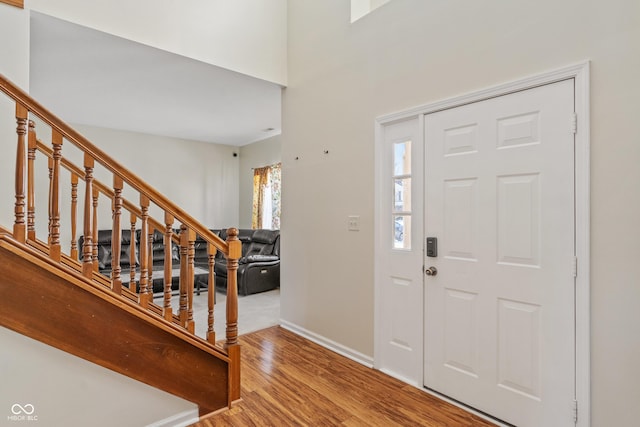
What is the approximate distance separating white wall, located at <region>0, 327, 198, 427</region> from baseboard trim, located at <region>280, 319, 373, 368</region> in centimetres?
146

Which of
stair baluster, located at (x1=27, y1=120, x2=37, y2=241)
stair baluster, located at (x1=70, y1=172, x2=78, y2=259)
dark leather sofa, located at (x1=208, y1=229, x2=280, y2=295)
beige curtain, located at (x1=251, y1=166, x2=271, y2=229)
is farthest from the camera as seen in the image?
beige curtain, located at (x1=251, y1=166, x2=271, y2=229)

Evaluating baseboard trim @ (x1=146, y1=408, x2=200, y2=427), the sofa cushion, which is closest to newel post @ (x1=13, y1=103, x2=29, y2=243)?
baseboard trim @ (x1=146, y1=408, x2=200, y2=427)

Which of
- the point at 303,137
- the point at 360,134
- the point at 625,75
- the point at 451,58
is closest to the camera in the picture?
the point at 625,75

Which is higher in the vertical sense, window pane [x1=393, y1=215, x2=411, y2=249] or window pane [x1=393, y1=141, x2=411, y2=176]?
window pane [x1=393, y1=141, x2=411, y2=176]

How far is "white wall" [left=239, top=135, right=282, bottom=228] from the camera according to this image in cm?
660

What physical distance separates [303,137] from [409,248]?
161 centimetres

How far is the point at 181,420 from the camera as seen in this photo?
2.01 m

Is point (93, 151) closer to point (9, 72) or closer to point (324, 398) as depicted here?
point (9, 72)

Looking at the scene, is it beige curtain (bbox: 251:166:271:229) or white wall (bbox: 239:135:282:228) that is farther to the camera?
beige curtain (bbox: 251:166:271:229)

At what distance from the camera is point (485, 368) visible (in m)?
2.09

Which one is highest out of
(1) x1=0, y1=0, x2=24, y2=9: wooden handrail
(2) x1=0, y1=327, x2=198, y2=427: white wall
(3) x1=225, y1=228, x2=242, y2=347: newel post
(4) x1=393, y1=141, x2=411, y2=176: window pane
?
(1) x1=0, y1=0, x2=24, y2=9: wooden handrail

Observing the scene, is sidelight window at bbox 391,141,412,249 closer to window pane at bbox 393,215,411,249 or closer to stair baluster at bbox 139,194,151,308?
window pane at bbox 393,215,411,249

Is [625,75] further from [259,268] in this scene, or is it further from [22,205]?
[259,268]

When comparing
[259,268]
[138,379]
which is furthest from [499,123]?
[259,268]
